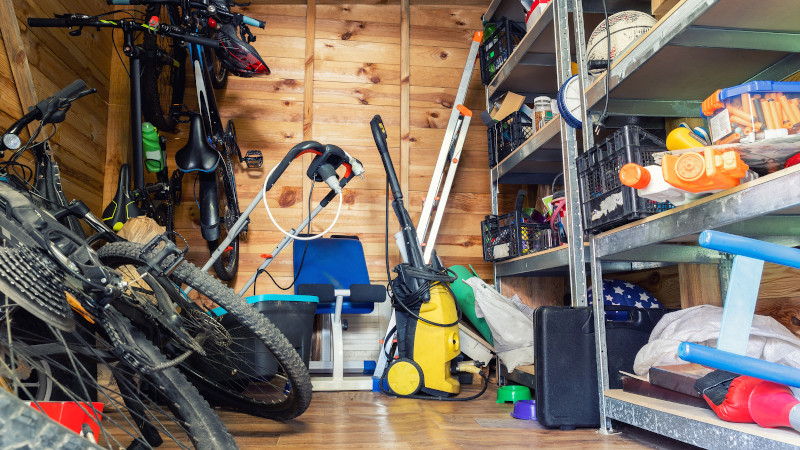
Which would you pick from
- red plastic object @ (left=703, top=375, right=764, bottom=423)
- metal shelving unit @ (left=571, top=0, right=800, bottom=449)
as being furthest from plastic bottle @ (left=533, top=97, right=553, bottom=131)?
red plastic object @ (left=703, top=375, right=764, bottom=423)

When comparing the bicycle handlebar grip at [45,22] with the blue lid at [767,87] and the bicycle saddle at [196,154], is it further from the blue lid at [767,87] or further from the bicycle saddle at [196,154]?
the blue lid at [767,87]

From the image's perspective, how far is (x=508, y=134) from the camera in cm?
264

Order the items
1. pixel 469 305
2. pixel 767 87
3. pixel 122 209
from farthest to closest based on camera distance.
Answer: pixel 469 305
pixel 122 209
pixel 767 87

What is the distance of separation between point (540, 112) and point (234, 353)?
5.25 ft

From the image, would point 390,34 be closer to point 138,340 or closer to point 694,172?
point 694,172

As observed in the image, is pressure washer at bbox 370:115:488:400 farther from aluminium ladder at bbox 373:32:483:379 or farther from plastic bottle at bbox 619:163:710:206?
plastic bottle at bbox 619:163:710:206

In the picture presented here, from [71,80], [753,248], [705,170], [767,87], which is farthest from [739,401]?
[71,80]

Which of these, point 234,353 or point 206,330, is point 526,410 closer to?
point 234,353

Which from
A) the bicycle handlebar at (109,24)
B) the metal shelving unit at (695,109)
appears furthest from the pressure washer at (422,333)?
the bicycle handlebar at (109,24)

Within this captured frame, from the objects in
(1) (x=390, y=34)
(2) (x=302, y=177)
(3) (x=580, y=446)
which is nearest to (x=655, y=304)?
(3) (x=580, y=446)

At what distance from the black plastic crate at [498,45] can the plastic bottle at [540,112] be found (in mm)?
408

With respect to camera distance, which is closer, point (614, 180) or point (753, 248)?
point (753, 248)

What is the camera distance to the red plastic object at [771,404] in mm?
1008

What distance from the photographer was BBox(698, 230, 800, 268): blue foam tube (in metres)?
0.94
